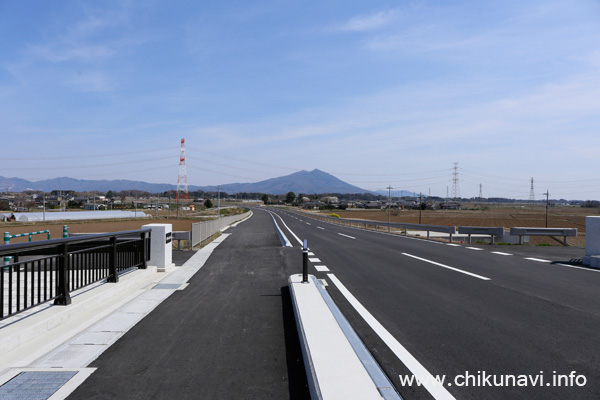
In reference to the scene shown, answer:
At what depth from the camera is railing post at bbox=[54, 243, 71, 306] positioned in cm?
660

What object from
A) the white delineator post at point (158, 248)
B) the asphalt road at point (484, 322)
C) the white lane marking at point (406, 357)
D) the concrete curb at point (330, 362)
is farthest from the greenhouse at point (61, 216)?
the concrete curb at point (330, 362)

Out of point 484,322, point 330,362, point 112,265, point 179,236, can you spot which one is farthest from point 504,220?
point 330,362

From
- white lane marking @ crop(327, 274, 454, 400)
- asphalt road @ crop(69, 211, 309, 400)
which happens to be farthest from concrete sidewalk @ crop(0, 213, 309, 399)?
white lane marking @ crop(327, 274, 454, 400)

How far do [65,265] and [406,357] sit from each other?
5.60 meters

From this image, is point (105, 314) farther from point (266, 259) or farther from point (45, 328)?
point (266, 259)

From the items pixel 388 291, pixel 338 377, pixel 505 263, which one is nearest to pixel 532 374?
pixel 338 377

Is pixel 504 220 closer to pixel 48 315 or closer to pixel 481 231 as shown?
pixel 481 231

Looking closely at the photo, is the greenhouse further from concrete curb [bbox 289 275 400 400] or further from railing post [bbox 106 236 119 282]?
concrete curb [bbox 289 275 400 400]

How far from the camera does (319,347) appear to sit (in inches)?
189

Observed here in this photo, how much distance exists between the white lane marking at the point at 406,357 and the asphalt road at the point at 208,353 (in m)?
1.23

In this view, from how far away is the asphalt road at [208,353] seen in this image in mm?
4105

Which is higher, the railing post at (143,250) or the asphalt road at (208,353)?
the railing post at (143,250)

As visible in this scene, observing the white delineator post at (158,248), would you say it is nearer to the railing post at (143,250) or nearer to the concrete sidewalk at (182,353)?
the railing post at (143,250)

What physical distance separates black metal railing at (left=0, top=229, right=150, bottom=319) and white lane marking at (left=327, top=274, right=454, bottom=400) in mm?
5053
